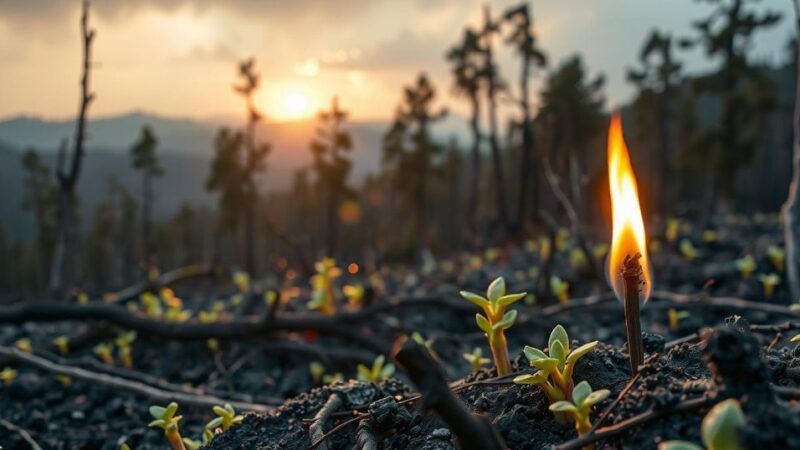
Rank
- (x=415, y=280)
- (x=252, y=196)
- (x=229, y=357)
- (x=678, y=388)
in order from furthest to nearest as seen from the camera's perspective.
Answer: (x=252, y=196) → (x=415, y=280) → (x=229, y=357) → (x=678, y=388)

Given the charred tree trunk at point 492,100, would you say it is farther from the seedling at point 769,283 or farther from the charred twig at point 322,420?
the charred twig at point 322,420

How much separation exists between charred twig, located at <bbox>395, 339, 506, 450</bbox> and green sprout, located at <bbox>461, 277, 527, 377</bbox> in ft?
2.44

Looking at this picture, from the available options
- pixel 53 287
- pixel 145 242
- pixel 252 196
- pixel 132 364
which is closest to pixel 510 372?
pixel 132 364

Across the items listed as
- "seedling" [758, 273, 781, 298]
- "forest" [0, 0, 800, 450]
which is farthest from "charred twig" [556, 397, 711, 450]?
"seedling" [758, 273, 781, 298]

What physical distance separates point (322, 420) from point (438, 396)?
96 centimetres

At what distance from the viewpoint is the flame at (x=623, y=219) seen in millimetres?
1361

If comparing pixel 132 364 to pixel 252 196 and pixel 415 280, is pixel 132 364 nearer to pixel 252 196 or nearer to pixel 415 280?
pixel 415 280

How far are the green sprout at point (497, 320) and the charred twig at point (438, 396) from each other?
745 mm

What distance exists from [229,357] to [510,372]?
4.15 meters

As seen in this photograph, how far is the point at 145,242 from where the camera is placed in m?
46.8

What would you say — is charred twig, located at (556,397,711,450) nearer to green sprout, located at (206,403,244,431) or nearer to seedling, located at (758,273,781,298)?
green sprout, located at (206,403,244,431)

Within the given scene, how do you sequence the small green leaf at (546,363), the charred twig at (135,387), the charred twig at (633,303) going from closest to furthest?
the charred twig at (633,303) → the small green leaf at (546,363) → the charred twig at (135,387)

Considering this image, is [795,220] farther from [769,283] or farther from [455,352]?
[455,352]

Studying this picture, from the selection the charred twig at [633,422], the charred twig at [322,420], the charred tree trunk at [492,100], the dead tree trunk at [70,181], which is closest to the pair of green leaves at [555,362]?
the charred twig at [633,422]
